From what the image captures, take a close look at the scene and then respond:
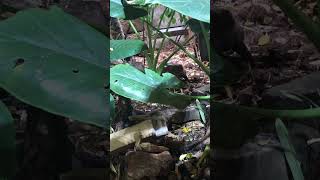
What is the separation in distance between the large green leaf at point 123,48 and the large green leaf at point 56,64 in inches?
1.2

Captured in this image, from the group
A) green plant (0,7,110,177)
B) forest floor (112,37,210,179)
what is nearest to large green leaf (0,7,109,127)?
green plant (0,7,110,177)

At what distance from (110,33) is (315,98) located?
19.3 inches

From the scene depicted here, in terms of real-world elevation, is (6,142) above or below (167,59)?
below

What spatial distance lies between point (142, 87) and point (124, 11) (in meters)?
0.18

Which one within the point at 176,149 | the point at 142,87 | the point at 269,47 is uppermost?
the point at 269,47

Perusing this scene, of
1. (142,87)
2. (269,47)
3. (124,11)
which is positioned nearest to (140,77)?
(142,87)

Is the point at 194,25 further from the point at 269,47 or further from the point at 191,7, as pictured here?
the point at 269,47

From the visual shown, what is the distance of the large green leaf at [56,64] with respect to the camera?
91cm

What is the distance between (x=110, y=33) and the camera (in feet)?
3.60

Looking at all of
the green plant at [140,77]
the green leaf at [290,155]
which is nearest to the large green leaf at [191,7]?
the green plant at [140,77]

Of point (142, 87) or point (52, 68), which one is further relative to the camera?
point (142, 87)

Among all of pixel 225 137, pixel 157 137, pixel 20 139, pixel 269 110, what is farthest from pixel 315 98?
pixel 20 139

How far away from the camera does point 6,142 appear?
0.97 m

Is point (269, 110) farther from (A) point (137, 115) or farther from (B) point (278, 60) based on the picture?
(A) point (137, 115)
